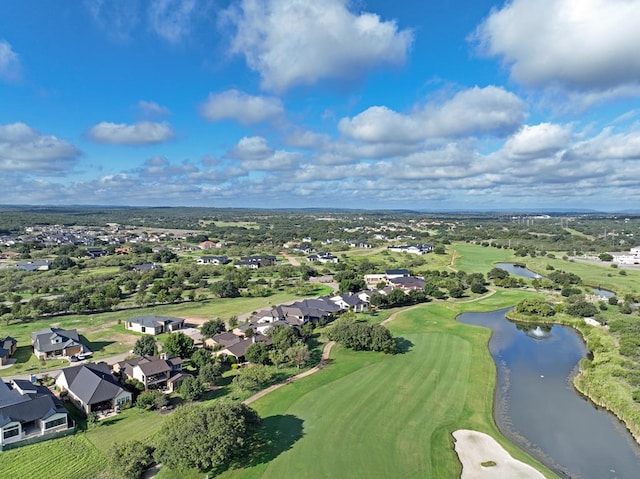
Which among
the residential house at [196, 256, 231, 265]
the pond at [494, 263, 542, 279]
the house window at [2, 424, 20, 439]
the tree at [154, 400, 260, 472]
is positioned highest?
the tree at [154, 400, 260, 472]

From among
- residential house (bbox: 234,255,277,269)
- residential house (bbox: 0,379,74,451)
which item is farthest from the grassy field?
residential house (bbox: 234,255,277,269)

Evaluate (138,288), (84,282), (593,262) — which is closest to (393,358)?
(138,288)

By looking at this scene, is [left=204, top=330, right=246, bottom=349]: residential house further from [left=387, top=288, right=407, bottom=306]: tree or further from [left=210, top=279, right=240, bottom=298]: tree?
[left=387, top=288, right=407, bottom=306]: tree

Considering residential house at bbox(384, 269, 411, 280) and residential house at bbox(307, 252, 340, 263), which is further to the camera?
residential house at bbox(307, 252, 340, 263)

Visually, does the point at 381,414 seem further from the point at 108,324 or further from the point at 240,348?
the point at 108,324

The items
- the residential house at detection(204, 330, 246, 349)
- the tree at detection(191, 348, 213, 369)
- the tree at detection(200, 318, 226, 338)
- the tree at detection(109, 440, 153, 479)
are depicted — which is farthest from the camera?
the tree at detection(200, 318, 226, 338)

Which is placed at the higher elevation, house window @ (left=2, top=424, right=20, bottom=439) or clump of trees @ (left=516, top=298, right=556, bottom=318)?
house window @ (left=2, top=424, right=20, bottom=439)

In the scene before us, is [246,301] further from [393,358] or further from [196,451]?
[196,451]
